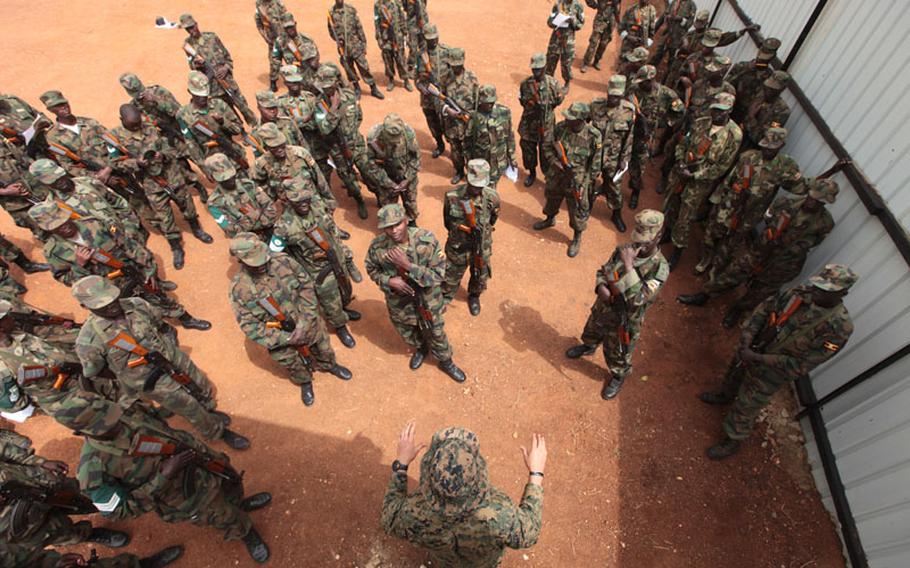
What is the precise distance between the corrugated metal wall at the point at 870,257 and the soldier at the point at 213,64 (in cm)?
1066

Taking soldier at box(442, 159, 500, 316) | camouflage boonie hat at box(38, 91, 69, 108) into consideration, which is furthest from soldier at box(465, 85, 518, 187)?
camouflage boonie hat at box(38, 91, 69, 108)

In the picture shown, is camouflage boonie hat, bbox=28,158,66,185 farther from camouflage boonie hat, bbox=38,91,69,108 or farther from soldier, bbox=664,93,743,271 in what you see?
soldier, bbox=664,93,743,271

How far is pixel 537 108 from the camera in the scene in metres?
8.03

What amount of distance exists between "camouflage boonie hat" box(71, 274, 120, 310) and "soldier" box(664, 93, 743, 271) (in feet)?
25.1

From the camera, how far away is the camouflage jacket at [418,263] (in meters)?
4.77

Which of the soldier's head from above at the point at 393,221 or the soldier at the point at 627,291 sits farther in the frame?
the soldier's head from above at the point at 393,221

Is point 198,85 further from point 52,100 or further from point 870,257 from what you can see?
point 870,257

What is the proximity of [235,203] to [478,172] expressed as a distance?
3.49 meters

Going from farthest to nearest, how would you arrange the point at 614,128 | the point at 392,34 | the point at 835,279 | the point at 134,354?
1. the point at 392,34
2. the point at 614,128
3. the point at 134,354
4. the point at 835,279

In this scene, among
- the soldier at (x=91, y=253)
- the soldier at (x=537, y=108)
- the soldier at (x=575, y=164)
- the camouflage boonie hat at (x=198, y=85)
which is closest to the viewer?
the soldier at (x=91, y=253)

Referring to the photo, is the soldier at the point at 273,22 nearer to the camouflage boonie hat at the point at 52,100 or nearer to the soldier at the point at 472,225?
the camouflage boonie hat at the point at 52,100

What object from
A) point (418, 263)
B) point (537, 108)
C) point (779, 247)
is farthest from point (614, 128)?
point (418, 263)

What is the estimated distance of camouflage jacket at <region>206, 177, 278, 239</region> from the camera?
579cm

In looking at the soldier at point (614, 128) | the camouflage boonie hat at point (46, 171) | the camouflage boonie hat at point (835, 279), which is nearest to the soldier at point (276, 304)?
the camouflage boonie hat at point (46, 171)
